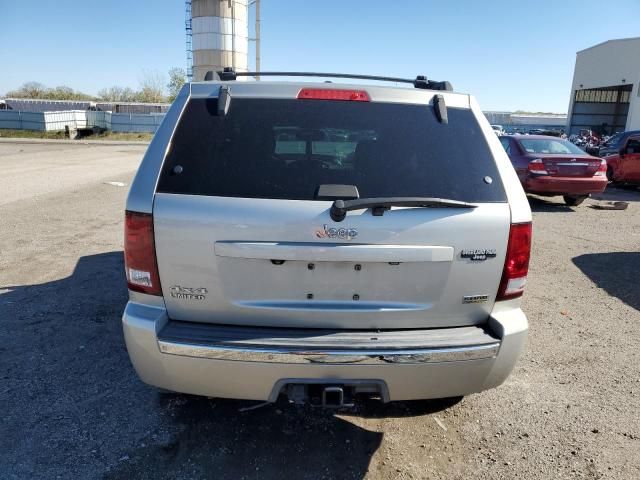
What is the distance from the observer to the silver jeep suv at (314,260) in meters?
2.25

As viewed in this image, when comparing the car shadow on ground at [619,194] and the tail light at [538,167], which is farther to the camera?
the car shadow on ground at [619,194]

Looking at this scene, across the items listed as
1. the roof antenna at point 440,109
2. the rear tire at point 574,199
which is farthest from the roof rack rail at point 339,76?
the rear tire at point 574,199

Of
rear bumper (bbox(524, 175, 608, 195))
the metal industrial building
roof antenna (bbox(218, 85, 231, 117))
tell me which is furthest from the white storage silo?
roof antenna (bbox(218, 85, 231, 117))

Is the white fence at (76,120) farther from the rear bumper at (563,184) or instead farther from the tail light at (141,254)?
the tail light at (141,254)

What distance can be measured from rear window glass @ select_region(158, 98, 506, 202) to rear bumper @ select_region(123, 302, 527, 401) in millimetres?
723

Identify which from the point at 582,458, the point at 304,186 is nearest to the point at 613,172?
the point at 582,458

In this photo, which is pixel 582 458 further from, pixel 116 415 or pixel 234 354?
pixel 116 415

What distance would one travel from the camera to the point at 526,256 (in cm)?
248

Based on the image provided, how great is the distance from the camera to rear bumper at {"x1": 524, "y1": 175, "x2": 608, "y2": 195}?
10.2m

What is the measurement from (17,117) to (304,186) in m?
44.2

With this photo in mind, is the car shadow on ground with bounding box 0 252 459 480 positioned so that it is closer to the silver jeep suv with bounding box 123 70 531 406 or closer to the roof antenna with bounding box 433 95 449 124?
the silver jeep suv with bounding box 123 70 531 406

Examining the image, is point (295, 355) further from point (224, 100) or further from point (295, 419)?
point (224, 100)

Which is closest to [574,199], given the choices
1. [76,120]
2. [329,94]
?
[329,94]

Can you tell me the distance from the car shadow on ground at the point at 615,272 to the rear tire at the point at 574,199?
416 centimetres
